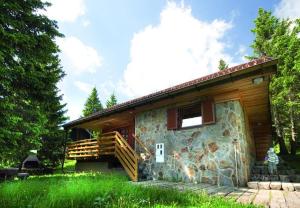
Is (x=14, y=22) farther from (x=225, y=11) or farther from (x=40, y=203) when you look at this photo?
(x=225, y=11)

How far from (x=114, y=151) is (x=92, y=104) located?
22.1 metres

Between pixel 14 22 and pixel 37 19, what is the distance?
82 centimetres

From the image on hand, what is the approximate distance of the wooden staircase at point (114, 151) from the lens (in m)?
8.91

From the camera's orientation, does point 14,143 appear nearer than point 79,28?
Yes

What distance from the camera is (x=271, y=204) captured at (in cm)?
Result: 411

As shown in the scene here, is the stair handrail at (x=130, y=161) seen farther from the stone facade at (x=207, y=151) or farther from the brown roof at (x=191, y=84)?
the brown roof at (x=191, y=84)

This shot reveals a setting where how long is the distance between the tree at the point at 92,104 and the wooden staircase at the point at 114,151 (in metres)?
16.5

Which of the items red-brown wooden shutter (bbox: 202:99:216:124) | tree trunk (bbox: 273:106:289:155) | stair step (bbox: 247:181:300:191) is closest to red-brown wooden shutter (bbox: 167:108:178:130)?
red-brown wooden shutter (bbox: 202:99:216:124)

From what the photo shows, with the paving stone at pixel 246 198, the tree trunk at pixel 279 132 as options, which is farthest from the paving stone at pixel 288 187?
the tree trunk at pixel 279 132

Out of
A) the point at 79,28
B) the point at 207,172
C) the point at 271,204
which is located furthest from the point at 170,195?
the point at 79,28

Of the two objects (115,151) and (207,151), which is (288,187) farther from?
(115,151)

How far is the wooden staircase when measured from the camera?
8914 millimetres

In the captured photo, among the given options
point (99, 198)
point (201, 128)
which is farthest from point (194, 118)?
point (99, 198)

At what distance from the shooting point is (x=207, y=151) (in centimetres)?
777
